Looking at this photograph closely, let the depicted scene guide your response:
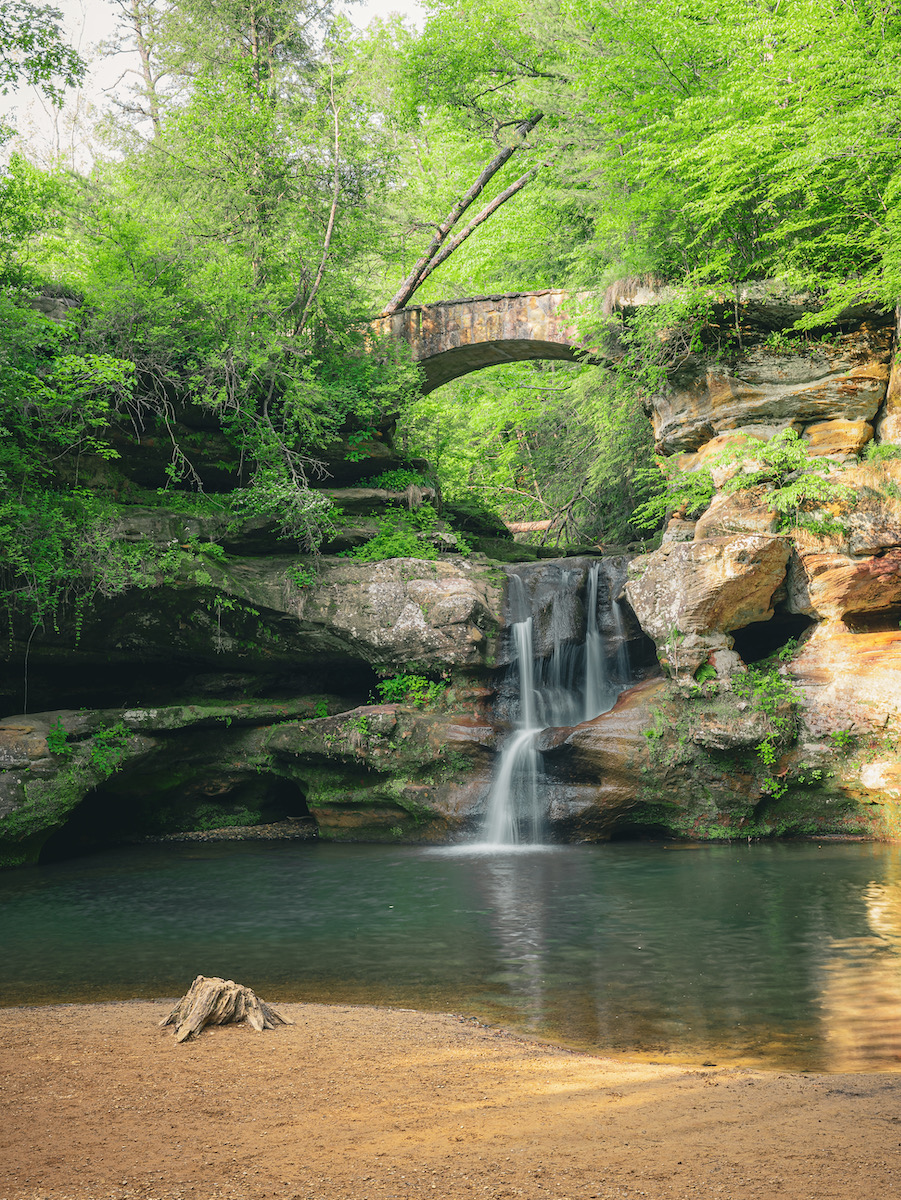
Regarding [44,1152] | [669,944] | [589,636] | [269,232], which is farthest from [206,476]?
A: [44,1152]

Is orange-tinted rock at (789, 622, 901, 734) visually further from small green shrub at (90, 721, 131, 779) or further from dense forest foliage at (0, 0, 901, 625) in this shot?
small green shrub at (90, 721, 131, 779)

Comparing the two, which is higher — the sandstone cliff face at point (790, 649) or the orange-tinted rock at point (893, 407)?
the orange-tinted rock at point (893, 407)

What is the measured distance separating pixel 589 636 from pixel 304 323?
7.71m

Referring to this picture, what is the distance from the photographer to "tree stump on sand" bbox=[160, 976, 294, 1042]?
496 centimetres

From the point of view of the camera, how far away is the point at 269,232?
1549 centimetres

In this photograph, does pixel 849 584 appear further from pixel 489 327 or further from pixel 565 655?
pixel 489 327

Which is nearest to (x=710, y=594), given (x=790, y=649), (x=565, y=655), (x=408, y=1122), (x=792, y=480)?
(x=790, y=649)

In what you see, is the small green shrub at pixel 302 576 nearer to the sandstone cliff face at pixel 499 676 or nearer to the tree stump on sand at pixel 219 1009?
the sandstone cliff face at pixel 499 676

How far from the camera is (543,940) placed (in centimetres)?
745

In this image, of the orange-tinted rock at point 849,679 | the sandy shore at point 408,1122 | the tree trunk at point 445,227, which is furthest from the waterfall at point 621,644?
the sandy shore at point 408,1122

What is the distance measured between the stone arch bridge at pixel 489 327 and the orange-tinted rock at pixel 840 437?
497 cm

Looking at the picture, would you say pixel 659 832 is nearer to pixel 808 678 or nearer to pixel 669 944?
pixel 808 678

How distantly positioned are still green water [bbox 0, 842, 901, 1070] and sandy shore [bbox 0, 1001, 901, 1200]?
3.42 feet

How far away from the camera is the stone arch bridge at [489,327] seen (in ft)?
55.0
